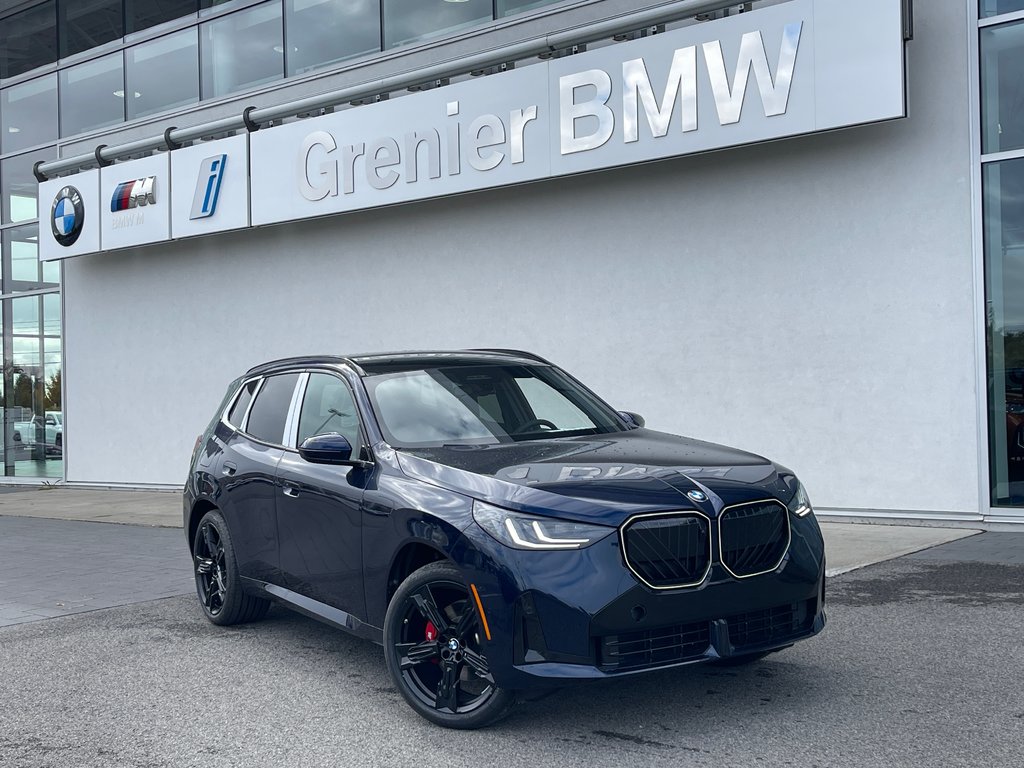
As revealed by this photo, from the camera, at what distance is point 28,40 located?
21547 mm

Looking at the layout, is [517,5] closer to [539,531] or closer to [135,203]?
[135,203]

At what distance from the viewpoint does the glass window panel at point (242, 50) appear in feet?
57.1

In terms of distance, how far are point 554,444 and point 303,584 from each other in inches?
64.2

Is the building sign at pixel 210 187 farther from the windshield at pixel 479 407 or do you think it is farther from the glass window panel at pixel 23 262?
the windshield at pixel 479 407

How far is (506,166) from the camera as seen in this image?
1342cm

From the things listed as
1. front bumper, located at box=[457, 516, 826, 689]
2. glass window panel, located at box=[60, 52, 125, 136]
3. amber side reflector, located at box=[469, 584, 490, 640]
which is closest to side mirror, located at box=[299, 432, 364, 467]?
front bumper, located at box=[457, 516, 826, 689]

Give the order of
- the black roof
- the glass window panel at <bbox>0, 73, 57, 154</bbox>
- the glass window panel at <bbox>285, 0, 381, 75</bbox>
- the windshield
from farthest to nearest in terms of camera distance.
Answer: the glass window panel at <bbox>0, 73, 57, 154</bbox>, the glass window panel at <bbox>285, 0, 381, 75</bbox>, the black roof, the windshield

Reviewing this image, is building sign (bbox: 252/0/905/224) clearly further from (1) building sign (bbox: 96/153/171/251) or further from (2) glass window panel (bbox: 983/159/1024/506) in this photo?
(1) building sign (bbox: 96/153/171/251)

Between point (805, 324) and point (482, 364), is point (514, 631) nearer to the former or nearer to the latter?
point (482, 364)

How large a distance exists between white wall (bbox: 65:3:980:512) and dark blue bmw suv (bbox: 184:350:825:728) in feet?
19.4

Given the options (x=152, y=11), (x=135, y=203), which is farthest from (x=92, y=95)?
(x=135, y=203)

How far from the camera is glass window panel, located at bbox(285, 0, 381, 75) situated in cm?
1608

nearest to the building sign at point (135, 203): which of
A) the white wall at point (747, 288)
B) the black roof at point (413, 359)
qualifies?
the white wall at point (747, 288)

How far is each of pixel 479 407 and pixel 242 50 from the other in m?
14.0
